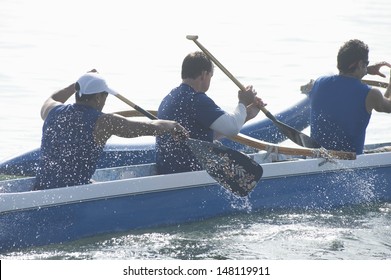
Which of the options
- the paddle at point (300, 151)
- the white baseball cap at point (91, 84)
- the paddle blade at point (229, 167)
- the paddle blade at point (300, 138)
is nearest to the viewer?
the white baseball cap at point (91, 84)

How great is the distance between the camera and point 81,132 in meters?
8.93

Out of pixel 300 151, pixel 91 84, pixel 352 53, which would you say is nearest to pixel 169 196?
pixel 91 84

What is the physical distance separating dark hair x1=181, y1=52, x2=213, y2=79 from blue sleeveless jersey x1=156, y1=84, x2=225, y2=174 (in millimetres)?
108

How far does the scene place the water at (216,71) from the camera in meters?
9.19

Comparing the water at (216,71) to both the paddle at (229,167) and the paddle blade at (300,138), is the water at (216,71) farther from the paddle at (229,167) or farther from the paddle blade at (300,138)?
the paddle blade at (300,138)

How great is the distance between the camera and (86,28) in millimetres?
22625

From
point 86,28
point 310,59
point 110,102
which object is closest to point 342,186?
point 110,102

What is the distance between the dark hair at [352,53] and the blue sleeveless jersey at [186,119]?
1.50 m

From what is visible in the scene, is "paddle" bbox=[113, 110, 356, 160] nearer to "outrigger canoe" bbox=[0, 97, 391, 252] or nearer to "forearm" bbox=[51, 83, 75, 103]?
"outrigger canoe" bbox=[0, 97, 391, 252]

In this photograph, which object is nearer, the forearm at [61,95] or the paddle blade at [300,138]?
the forearm at [61,95]

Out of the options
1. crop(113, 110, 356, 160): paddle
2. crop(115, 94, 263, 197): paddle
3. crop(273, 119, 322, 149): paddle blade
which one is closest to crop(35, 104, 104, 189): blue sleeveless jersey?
crop(115, 94, 263, 197): paddle

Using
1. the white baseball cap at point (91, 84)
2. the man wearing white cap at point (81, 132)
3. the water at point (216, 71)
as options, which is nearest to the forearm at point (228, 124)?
the man wearing white cap at point (81, 132)

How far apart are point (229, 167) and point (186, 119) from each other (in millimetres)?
526

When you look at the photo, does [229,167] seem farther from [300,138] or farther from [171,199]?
[300,138]
